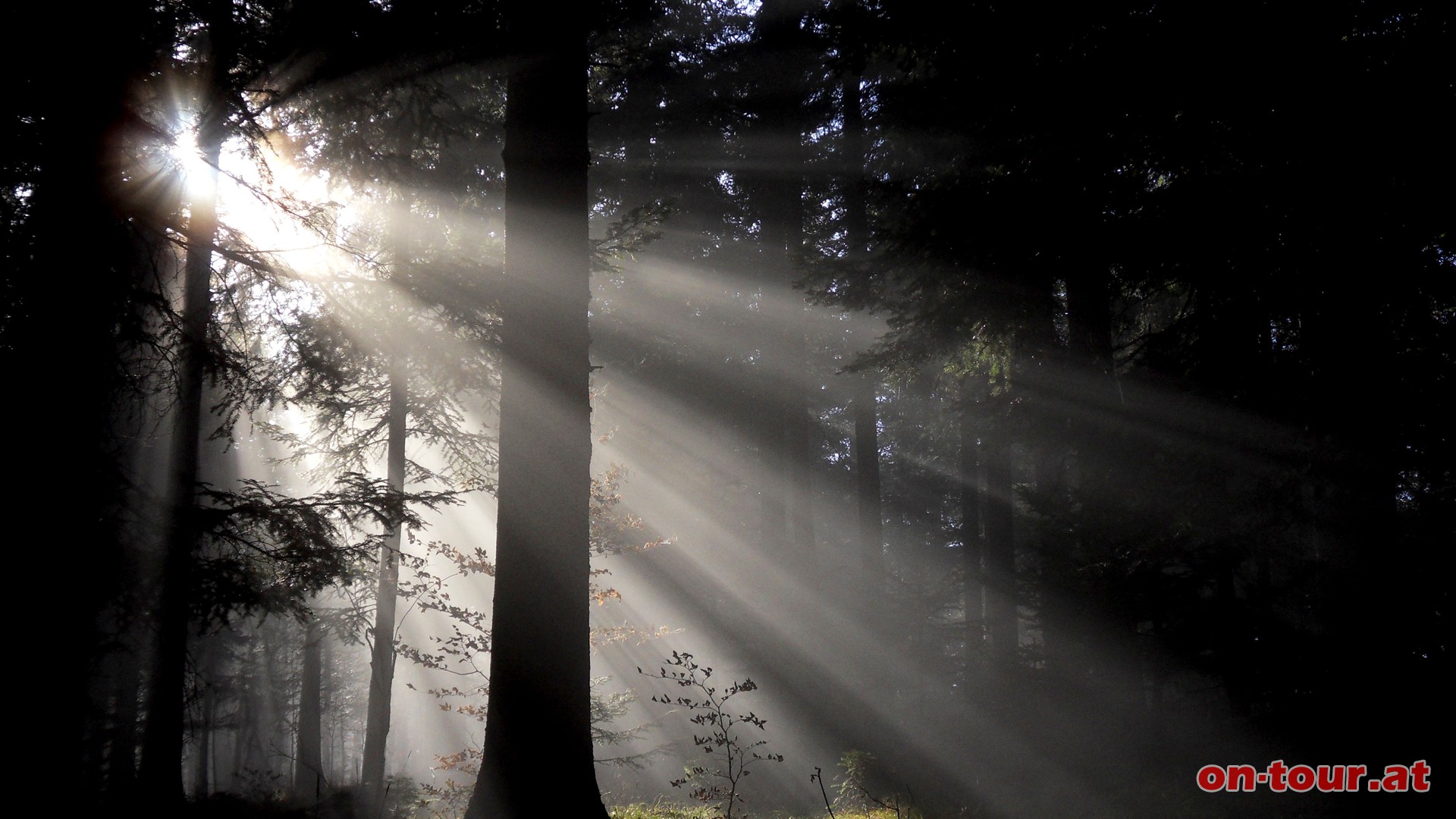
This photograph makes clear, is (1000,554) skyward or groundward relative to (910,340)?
groundward

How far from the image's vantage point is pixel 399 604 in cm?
2691

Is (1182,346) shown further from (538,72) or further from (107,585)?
(107,585)

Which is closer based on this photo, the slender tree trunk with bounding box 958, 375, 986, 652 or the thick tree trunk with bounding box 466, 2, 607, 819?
the thick tree trunk with bounding box 466, 2, 607, 819

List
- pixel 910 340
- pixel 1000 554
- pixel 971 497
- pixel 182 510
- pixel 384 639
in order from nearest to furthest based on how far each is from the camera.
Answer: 1. pixel 182 510
2. pixel 910 340
3. pixel 384 639
4. pixel 1000 554
5. pixel 971 497

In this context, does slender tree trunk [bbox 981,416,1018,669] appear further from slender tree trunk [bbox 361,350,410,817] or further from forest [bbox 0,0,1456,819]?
slender tree trunk [bbox 361,350,410,817]

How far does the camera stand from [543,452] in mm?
Answer: 5500

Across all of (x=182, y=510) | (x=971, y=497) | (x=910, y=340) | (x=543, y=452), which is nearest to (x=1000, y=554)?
(x=910, y=340)

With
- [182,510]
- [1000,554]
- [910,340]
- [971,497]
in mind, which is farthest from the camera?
[971,497]

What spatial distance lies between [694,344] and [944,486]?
14.2 m

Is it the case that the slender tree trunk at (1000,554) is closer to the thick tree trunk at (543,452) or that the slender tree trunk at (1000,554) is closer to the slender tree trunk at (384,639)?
the thick tree trunk at (543,452)

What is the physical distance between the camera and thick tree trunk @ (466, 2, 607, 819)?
16.9ft

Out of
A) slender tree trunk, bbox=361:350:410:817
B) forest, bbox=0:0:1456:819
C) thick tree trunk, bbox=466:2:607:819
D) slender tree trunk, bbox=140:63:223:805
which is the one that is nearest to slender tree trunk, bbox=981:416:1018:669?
forest, bbox=0:0:1456:819

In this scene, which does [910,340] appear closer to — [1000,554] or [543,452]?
[543,452]

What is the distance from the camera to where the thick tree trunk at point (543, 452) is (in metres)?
5.14
